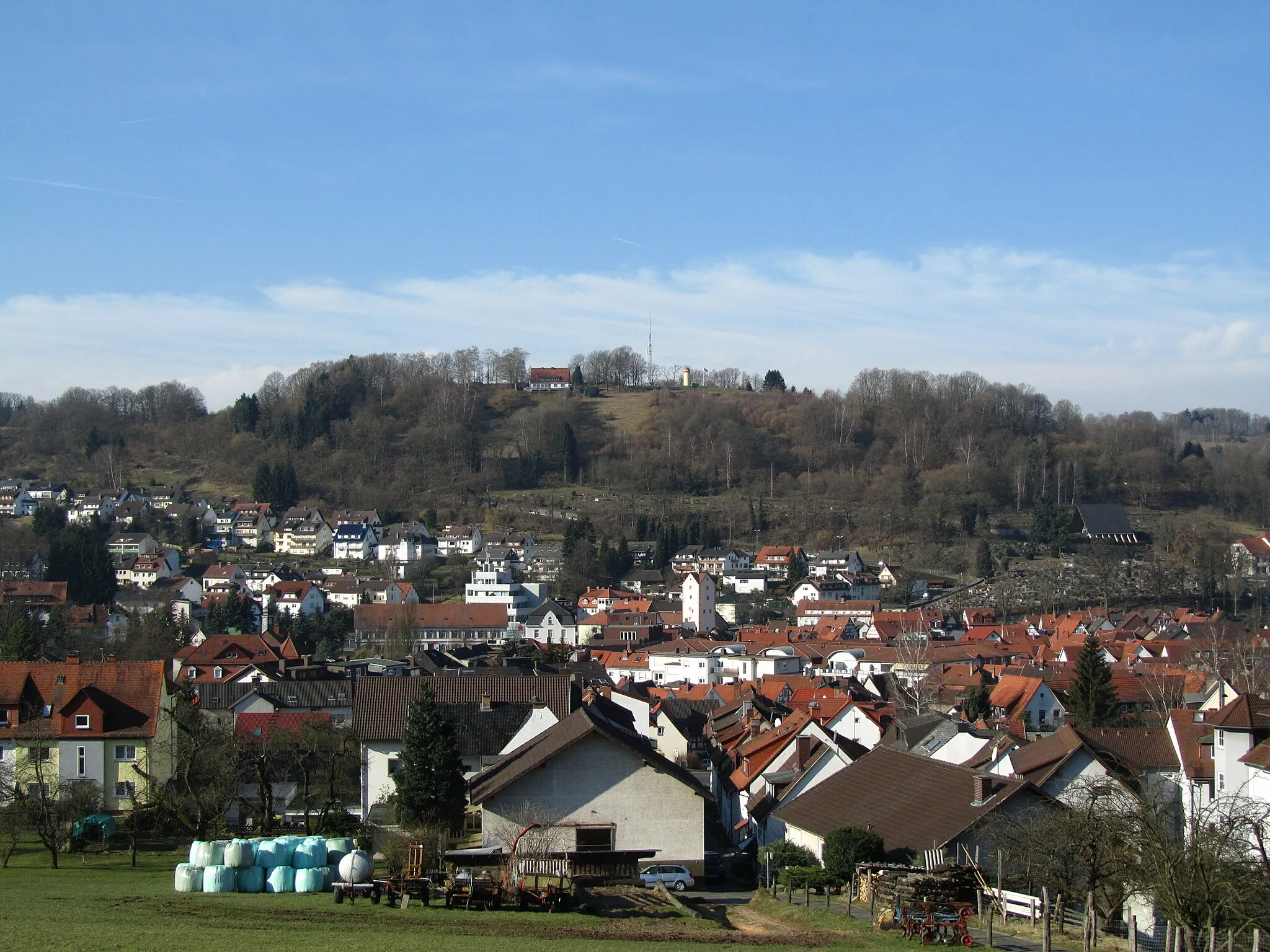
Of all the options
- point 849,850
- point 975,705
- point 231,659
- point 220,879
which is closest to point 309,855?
point 220,879

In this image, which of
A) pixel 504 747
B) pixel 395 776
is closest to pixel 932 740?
pixel 504 747

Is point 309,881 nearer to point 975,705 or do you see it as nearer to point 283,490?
point 975,705

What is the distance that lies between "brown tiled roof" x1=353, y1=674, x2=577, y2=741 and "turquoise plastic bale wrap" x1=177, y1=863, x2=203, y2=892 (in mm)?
8451

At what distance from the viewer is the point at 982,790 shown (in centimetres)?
2094

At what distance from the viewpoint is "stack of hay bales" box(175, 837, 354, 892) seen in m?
17.9

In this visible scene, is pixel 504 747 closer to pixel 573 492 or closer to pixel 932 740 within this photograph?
pixel 932 740

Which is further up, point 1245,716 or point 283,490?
point 283,490

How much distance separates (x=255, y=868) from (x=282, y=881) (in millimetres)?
446

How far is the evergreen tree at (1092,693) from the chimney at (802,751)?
59.4 ft

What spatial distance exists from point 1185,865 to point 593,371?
15162 cm

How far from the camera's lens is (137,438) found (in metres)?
141

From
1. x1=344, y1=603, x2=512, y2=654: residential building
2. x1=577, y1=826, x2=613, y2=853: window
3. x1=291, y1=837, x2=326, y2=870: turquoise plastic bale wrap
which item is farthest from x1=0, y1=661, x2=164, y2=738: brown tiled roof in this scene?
x1=344, y1=603, x2=512, y2=654: residential building

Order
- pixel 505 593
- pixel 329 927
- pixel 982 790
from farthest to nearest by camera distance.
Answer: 1. pixel 505 593
2. pixel 982 790
3. pixel 329 927

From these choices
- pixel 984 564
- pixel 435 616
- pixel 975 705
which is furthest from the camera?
pixel 984 564
